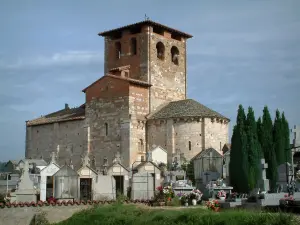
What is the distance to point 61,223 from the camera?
64.5 ft

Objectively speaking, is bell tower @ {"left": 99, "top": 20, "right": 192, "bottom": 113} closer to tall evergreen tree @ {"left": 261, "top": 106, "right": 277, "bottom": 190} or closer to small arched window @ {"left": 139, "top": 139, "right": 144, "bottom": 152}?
small arched window @ {"left": 139, "top": 139, "right": 144, "bottom": 152}

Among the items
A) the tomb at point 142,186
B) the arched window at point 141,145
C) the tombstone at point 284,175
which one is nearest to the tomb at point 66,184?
the tomb at point 142,186

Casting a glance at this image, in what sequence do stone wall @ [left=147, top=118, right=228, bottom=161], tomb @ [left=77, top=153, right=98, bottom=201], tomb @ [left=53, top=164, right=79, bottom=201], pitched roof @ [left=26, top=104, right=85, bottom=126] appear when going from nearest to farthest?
tomb @ [left=53, top=164, right=79, bottom=201], tomb @ [left=77, top=153, right=98, bottom=201], stone wall @ [left=147, top=118, right=228, bottom=161], pitched roof @ [left=26, top=104, right=85, bottom=126]

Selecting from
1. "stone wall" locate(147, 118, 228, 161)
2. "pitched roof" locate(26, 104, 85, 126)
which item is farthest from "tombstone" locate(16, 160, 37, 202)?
"pitched roof" locate(26, 104, 85, 126)

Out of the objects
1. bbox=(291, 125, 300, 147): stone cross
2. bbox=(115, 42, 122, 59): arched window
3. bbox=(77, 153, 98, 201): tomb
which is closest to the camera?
bbox=(291, 125, 300, 147): stone cross

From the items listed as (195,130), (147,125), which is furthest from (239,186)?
(147,125)

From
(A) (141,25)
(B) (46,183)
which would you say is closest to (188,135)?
(A) (141,25)

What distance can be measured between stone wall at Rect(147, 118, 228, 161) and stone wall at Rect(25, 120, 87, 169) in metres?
7.25

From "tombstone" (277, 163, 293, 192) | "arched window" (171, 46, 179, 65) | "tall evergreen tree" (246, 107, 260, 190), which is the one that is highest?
"arched window" (171, 46, 179, 65)

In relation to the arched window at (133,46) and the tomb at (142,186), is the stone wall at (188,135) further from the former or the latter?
the tomb at (142,186)

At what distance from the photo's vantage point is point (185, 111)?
1523 inches

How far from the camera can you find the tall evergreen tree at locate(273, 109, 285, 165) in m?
31.9

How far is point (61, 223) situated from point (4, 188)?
12.5 meters

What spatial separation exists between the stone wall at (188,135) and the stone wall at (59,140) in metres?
7.25
